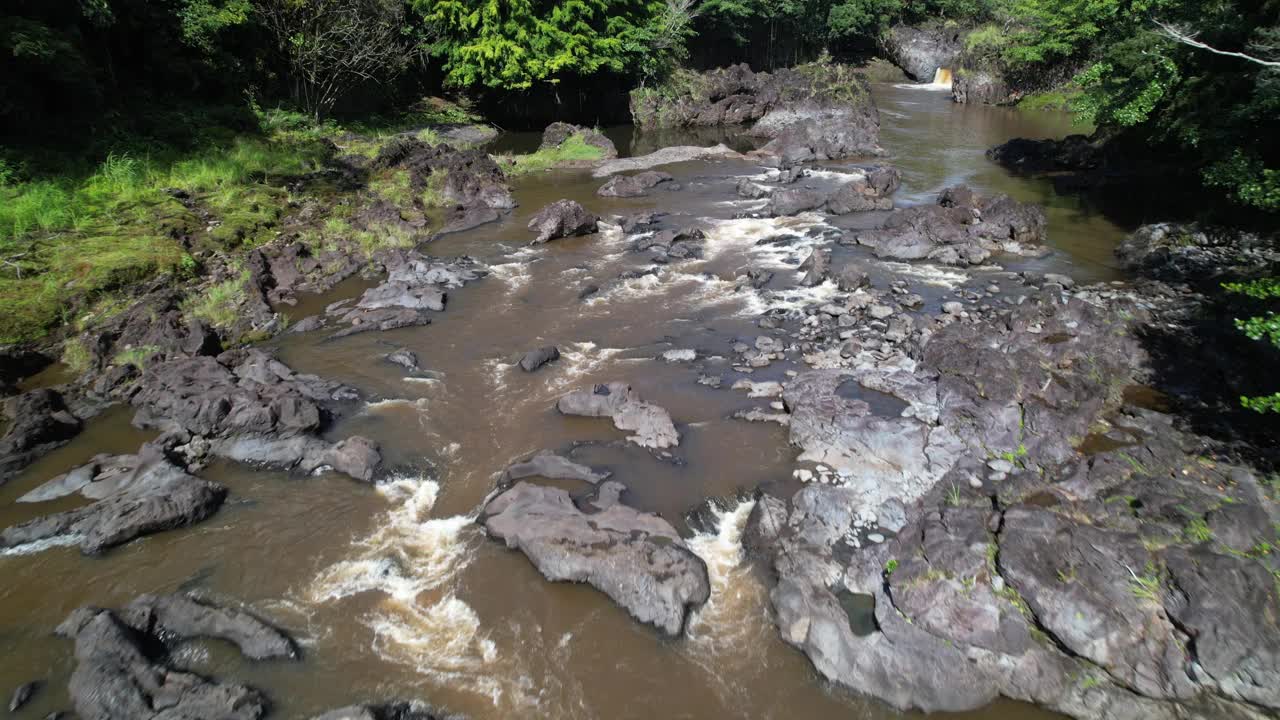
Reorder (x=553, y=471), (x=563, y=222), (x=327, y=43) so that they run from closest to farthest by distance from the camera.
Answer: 1. (x=553, y=471)
2. (x=563, y=222)
3. (x=327, y=43)

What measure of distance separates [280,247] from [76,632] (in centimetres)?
1264

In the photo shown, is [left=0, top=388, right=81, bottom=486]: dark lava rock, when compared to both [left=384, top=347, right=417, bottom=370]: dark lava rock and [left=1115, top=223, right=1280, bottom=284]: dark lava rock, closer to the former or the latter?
[left=384, top=347, right=417, bottom=370]: dark lava rock

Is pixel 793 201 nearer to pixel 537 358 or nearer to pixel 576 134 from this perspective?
pixel 537 358

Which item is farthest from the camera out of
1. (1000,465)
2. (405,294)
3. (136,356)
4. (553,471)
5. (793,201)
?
(793,201)

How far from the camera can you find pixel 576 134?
3153 centimetres

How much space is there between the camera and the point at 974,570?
22.7 ft

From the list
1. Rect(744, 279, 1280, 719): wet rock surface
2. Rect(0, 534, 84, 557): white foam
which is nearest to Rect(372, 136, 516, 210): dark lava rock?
Rect(0, 534, 84, 557): white foam

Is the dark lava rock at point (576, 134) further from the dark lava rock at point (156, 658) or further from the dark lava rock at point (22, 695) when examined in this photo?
the dark lava rock at point (22, 695)

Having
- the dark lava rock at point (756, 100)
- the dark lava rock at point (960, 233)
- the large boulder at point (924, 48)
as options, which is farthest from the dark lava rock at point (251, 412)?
the large boulder at point (924, 48)

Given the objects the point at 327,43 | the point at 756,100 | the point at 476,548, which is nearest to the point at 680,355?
the point at 476,548

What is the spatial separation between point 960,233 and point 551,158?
18.0 metres

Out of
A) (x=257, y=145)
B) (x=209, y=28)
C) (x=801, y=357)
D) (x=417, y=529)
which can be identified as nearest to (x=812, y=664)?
(x=417, y=529)

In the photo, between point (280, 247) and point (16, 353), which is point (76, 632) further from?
point (280, 247)

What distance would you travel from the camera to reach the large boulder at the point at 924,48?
50875 millimetres
